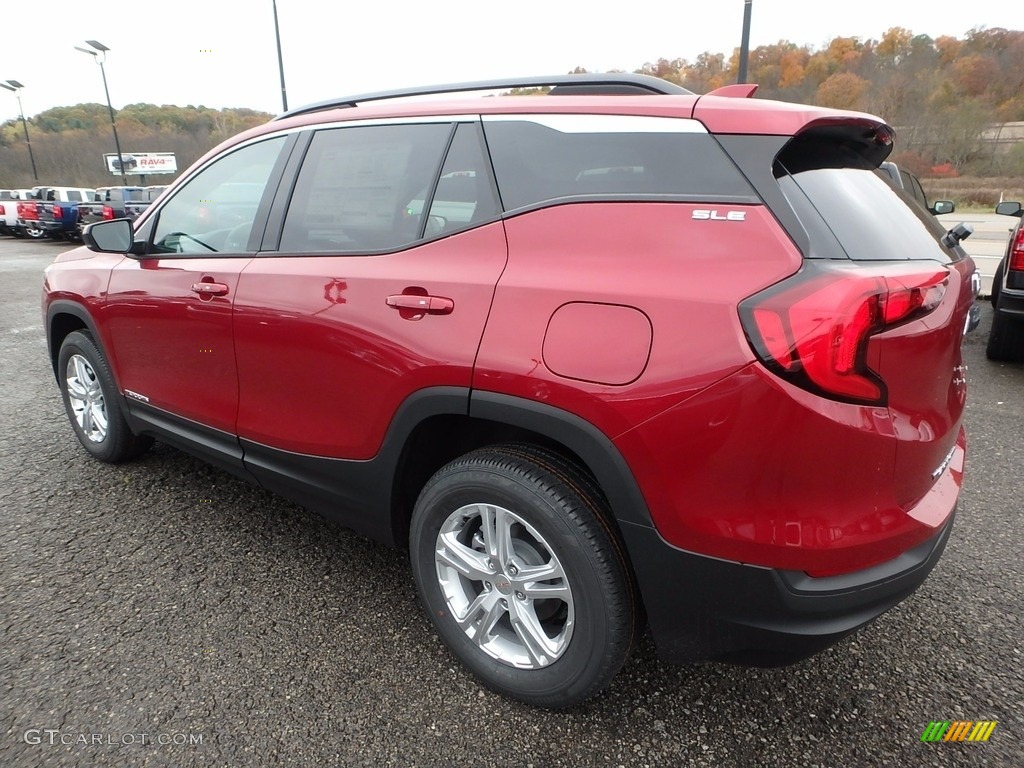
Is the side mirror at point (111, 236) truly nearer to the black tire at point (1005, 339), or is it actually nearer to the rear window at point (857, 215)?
the rear window at point (857, 215)

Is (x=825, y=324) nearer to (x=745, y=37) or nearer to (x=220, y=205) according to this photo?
(x=220, y=205)

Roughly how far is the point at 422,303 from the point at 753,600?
1.20 m

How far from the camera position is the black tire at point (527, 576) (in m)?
1.74

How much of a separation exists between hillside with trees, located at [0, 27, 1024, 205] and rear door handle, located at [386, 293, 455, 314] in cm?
1503

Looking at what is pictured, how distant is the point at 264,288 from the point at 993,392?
5.17 metres

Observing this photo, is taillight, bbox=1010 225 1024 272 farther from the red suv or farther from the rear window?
the rear window

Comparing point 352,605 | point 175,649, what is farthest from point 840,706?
point 175,649

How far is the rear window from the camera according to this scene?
5.05 ft

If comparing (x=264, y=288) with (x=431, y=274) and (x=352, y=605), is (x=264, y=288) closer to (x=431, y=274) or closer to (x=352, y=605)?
(x=431, y=274)

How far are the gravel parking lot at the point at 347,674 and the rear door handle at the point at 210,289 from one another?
1085mm

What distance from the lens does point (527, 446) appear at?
1916 mm

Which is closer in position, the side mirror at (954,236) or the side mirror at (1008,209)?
the side mirror at (954,236)

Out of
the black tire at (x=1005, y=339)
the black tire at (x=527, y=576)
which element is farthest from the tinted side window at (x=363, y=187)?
the black tire at (x=1005, y=339)

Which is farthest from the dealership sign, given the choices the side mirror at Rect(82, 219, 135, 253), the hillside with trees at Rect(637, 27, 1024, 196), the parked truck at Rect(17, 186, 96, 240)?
the side mirror at Rect(82, 219, 135, 253)
